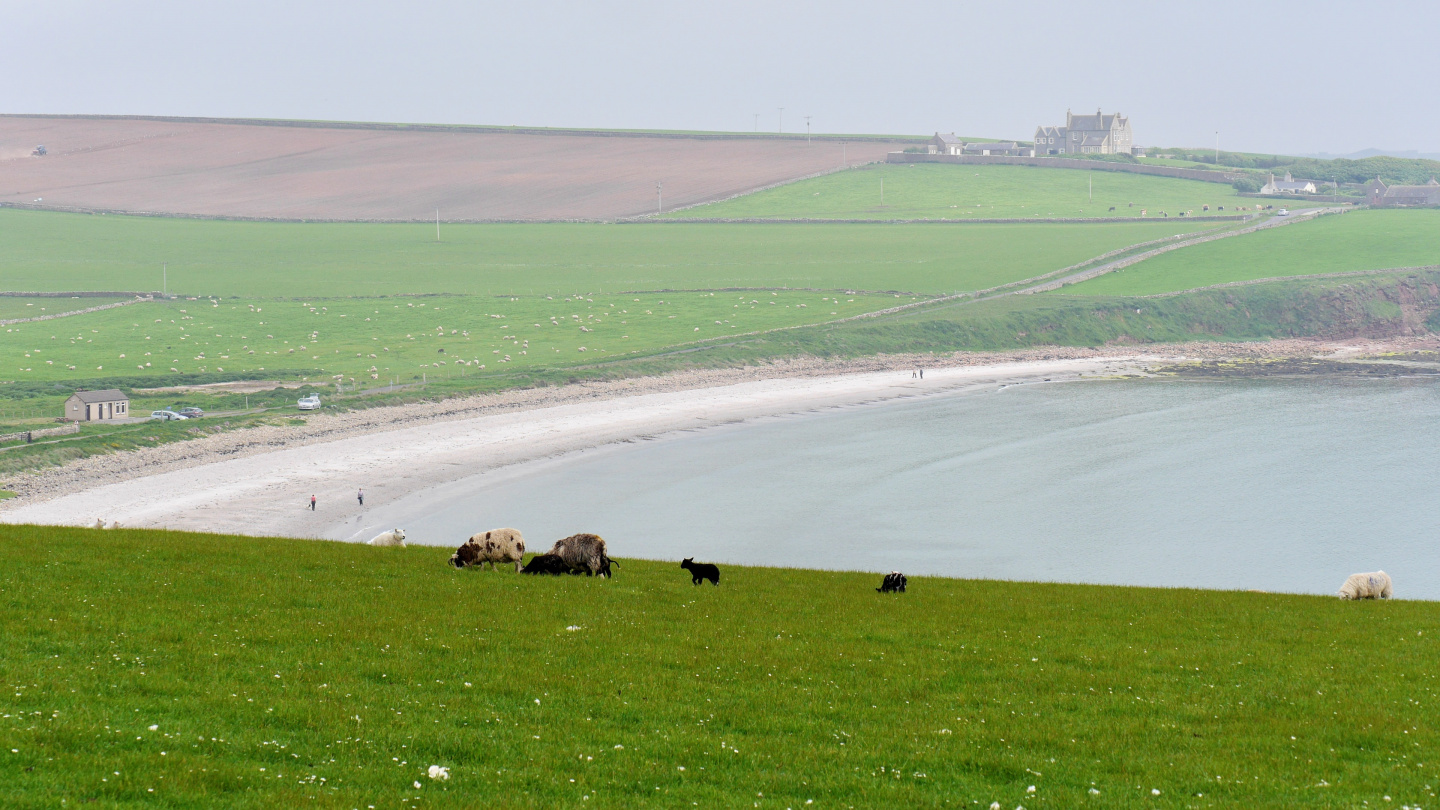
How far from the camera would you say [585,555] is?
24.8m

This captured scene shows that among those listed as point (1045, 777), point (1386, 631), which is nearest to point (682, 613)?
point (1045, 777)

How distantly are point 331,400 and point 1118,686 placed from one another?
77.7 meters

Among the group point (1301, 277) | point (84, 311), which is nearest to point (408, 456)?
point (84, 311)

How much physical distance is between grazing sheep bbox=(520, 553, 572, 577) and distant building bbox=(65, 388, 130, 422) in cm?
6309

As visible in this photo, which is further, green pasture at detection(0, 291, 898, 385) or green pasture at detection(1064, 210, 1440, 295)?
green pasture at detection(1064, 210, 1440, 295)

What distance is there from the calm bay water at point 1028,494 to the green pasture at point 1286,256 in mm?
51656

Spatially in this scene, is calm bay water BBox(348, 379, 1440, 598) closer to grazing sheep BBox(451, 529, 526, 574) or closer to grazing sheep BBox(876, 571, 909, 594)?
grazing sheep BBox(876, 571, 909, 594)

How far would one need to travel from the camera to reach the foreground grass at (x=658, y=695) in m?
11.8

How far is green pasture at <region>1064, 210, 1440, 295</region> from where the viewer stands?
146m

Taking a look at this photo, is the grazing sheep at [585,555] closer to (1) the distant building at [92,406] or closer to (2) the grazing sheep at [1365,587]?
(2) the grazing sheep at [1365,587]

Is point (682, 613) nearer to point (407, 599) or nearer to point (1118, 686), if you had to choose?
point (407, 599)

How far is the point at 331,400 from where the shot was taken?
86.1 m

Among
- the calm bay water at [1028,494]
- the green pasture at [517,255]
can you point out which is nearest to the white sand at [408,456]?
the calm bay water at [1028,494]

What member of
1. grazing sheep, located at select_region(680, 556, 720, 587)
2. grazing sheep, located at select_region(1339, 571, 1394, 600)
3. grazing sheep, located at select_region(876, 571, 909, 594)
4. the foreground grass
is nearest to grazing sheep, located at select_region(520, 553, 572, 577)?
the foreground grass
